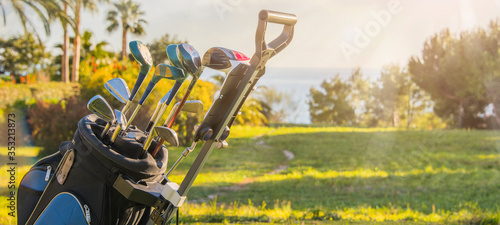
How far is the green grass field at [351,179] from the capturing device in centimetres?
459

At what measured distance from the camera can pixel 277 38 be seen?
199cm

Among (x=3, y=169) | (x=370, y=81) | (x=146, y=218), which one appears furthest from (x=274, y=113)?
(x=146, y=218)

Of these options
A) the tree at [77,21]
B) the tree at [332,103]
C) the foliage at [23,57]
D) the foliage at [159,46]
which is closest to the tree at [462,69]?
the tree at [332,103]

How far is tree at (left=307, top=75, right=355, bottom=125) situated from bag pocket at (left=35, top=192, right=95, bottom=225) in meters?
23.0

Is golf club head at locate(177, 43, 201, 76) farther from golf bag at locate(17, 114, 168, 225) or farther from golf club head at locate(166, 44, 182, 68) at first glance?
golf bag at locate(17, 114, 168, 225)

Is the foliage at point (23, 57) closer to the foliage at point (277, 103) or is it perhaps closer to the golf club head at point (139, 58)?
the foliage at point (277, 103)

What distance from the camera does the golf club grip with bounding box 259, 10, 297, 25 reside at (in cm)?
184

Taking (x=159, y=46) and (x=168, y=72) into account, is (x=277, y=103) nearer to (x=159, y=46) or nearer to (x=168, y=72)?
(x=159, y=46)

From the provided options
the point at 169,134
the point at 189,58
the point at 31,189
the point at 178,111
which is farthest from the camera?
the point at 31,189

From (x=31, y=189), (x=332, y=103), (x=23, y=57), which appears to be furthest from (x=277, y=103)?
(x=31, y=189)

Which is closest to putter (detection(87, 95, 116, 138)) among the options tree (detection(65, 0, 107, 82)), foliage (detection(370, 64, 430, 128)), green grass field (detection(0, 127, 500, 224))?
green grass field (detection(0, 127, 500, 224))

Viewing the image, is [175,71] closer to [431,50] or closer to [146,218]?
[146,218]

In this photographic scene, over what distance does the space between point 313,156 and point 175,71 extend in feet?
29.5

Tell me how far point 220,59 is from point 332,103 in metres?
23.6
